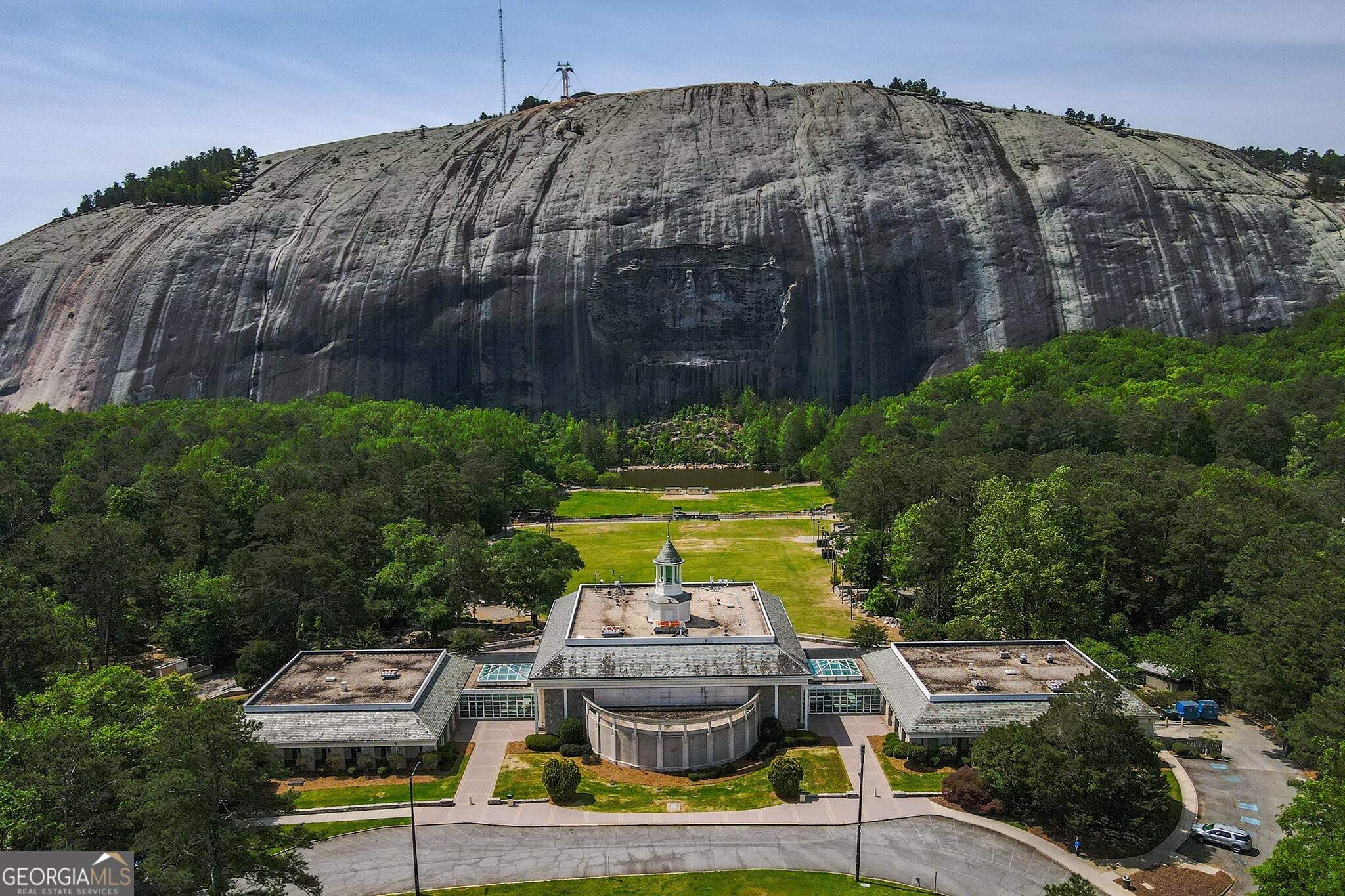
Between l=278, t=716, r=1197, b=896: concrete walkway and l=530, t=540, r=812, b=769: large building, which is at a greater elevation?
l=530, t=540, r=812, b=769: large building

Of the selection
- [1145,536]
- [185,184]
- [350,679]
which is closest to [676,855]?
[350,679]

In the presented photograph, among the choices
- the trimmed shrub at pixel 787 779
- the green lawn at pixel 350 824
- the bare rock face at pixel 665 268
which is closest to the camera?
the green lawn at pixel 350 824

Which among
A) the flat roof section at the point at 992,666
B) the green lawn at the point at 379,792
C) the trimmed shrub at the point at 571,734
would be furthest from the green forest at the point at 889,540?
the trimmed shrub at the point at 571,734

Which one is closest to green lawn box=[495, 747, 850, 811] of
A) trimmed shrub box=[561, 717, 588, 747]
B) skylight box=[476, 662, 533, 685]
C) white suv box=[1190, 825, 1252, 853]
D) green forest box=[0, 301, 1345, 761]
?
trimmed shrub box=[561, 717, 588, 747]

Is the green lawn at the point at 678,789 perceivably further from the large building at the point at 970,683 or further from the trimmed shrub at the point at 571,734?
the large building at the point at 970,683

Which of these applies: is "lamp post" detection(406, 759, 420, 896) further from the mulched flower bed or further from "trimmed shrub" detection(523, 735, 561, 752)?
the mulched flower bed

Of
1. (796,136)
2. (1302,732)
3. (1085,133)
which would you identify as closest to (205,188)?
(796,136)
